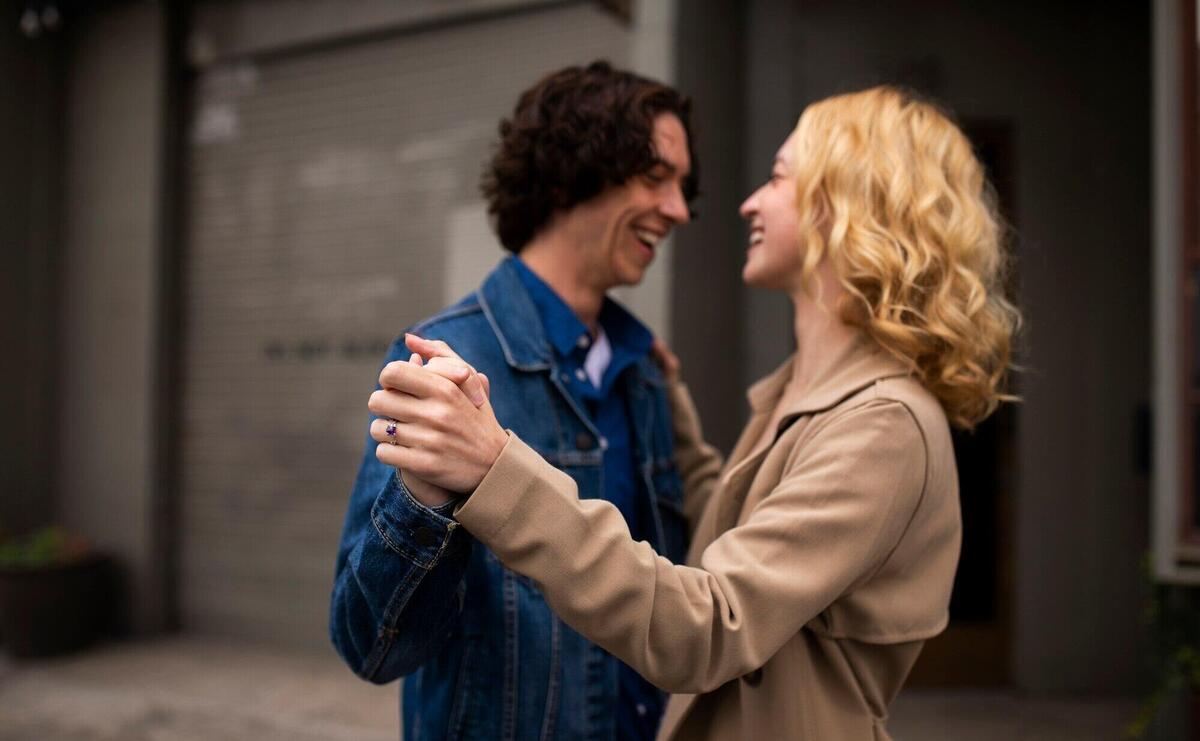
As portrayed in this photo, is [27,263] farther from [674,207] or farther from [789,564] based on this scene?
[789,564]

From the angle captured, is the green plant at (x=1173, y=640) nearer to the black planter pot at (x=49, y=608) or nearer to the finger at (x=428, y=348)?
the finger at (x=428, y=348)

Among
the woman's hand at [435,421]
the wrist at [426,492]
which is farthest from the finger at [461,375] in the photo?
the wrist at [426,492]

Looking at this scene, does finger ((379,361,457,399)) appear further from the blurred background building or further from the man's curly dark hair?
the blurred background building

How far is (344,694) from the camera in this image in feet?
16.7

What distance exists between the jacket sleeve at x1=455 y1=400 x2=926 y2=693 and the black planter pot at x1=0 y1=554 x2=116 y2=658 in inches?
226

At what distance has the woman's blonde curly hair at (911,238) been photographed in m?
1.59

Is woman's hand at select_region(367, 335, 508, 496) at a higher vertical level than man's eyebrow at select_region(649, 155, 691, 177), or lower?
lower

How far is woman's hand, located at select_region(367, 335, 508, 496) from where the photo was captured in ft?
3.64

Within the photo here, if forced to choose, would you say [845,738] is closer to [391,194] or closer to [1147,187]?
[1147,187]

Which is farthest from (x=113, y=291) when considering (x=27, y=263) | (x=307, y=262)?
(x=307, y=262)

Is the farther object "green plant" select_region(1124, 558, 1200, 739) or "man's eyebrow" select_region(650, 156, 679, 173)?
"green plant" select_region(1124, 558, 1200, 739)

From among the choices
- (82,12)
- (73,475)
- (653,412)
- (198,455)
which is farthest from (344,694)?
(82,12)

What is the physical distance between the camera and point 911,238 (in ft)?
5.32

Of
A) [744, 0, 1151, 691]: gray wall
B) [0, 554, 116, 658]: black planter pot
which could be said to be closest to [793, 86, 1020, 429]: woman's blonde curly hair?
[744, 0, 1151, 691]: gray wall
